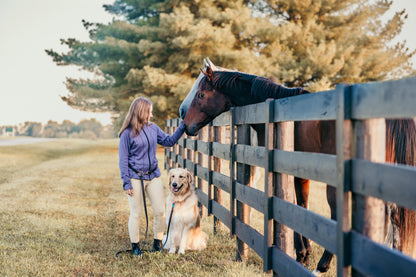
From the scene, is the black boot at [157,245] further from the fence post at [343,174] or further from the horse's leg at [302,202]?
the fence post at [343,174]

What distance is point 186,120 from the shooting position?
17.4 feet

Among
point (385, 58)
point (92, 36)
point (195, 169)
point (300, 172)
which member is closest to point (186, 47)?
point (92, 36)

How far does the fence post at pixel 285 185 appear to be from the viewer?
331 cm

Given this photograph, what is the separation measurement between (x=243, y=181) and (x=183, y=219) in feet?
3.45

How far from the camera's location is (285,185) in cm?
332

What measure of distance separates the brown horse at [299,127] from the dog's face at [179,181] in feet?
2.07

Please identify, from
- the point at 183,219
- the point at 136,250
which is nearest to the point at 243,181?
the point at 183,219

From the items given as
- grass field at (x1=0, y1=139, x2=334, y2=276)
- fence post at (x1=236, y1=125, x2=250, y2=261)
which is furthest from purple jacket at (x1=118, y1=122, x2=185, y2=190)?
fence post at (x1=236, y1=125, x2=250, y2=261)

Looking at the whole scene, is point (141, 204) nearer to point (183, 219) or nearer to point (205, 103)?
point (183, 219)

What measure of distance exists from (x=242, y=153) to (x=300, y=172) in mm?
1464

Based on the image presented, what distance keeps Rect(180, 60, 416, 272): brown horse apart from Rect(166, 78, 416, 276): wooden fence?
51 cm

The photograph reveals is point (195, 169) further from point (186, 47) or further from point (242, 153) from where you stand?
point (186, 47)

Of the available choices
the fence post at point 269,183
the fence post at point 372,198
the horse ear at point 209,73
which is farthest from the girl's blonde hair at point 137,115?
the fence post at point 372,198

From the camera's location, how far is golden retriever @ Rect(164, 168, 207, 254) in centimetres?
485
